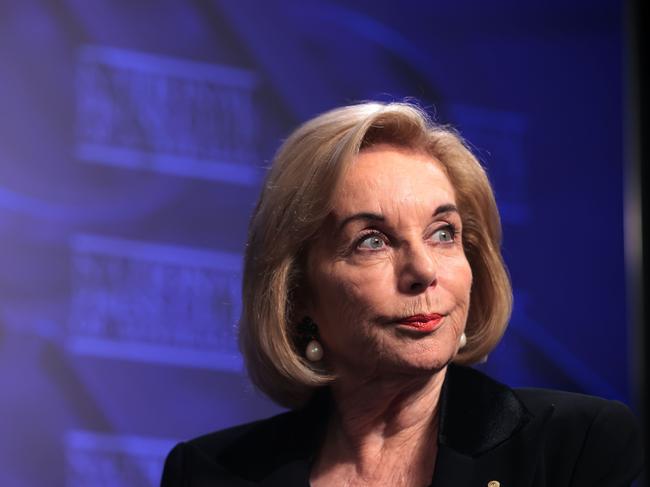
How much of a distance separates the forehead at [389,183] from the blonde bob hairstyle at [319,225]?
0.07ft

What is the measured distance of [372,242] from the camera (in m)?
2.21

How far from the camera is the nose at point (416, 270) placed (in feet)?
6.99

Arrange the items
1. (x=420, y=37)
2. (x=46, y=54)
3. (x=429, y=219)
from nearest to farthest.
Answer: (x=429, y=219) < (x=46, y=54) < (x=420, y=37)

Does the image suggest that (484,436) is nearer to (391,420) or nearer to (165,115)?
(391,420)

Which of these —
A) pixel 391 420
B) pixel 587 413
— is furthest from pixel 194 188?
pixel 587 413

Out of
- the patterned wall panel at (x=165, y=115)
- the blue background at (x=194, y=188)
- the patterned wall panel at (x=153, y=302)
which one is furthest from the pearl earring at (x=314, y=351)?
the patterned wall panel at (x=165, y=115)

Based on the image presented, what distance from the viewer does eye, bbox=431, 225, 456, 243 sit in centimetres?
224

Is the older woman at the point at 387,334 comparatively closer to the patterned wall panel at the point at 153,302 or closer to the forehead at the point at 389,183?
the forehead at the point at 389,183

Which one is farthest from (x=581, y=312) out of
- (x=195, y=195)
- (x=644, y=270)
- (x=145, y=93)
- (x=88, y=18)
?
(x=88, y=18)

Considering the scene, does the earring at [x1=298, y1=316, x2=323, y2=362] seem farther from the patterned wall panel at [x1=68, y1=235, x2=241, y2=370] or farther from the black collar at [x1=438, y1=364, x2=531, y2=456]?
the patterned wall panel at [x1=68, y1=235, x2=241, y2=370]

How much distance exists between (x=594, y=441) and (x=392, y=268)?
1.63ft

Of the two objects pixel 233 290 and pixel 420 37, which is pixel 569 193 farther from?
pixel 233 290

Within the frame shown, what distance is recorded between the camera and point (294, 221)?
90.8 inches

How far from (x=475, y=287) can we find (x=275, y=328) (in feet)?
1.41
